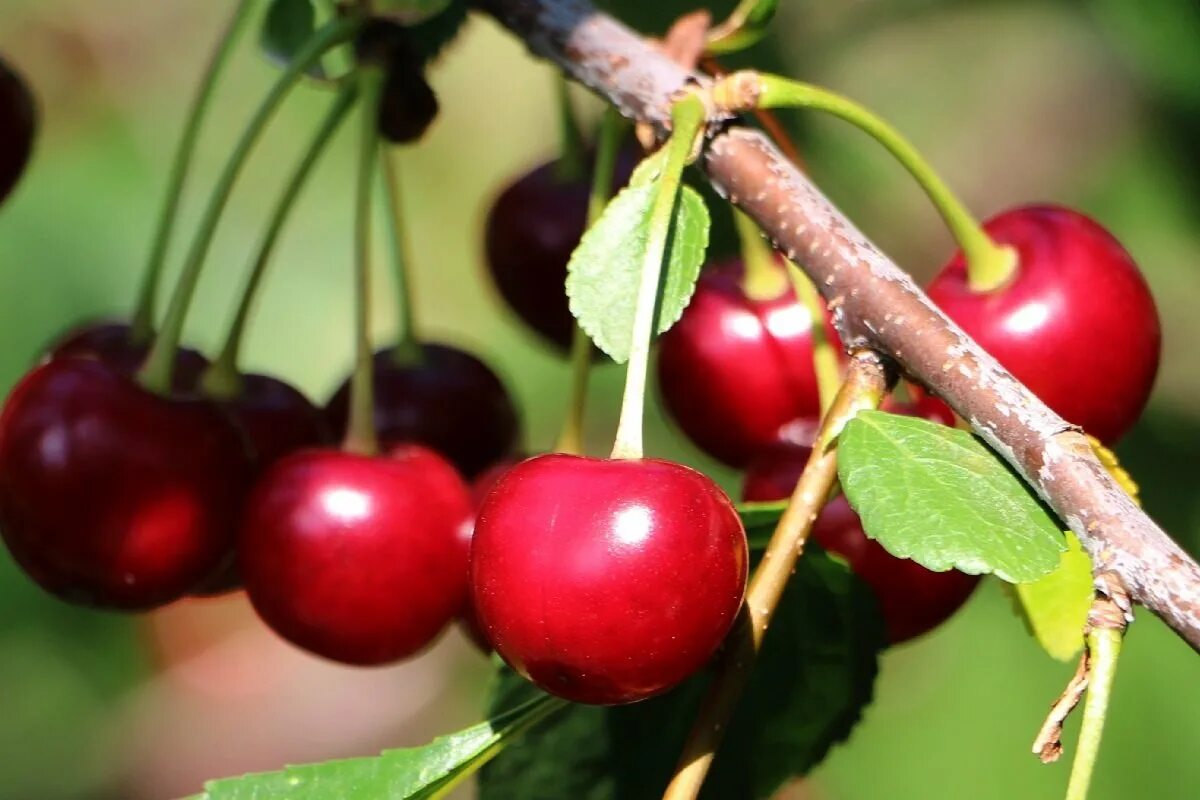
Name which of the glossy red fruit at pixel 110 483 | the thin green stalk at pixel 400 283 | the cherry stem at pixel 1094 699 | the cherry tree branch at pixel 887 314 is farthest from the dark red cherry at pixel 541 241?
the cherry stem at pixel 1094 699

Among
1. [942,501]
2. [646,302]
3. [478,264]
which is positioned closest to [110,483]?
[646,302]

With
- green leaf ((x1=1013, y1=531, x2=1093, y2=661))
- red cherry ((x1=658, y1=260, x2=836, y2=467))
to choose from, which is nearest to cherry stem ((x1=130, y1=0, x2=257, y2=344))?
red cherry ((x1=658, y1=260, x2=836, y2=467))

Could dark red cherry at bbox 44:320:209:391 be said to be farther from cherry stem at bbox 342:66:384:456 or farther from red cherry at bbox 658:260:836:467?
red cherry at bbox 658:260:836:467

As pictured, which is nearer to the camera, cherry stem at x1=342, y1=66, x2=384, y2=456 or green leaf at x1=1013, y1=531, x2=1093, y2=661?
green leaf at x1=1013, y1=531, x2=1093, y2=661

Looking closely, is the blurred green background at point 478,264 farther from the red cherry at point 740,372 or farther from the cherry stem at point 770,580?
the cherry stem at point 770,580

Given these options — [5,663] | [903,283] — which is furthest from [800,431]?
[5,663]

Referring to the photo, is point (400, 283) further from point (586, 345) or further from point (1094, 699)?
point (1094, 699)
